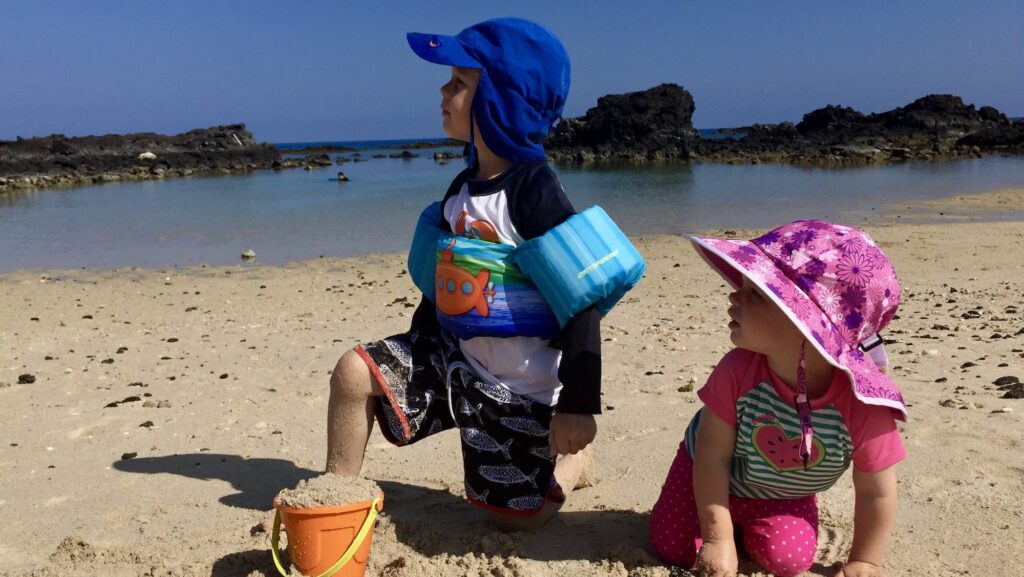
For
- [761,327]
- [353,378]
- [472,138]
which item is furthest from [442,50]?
[761,327]

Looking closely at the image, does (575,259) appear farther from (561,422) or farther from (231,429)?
(231,429)

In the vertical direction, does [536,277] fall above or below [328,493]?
above

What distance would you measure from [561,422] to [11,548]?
6.36 feet

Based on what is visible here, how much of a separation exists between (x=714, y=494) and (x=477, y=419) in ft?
2.82

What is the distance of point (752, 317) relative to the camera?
6.98ft

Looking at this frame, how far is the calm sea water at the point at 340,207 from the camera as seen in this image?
1313cm

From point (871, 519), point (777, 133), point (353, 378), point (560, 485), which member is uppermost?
point (777, 133)

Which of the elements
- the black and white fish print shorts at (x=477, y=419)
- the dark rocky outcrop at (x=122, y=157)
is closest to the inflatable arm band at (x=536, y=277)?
the black and white fish print shorts at (x=477, y=419)

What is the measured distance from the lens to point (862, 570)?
7.21 ft

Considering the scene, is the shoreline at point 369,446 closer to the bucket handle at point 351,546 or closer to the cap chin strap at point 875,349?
the bucket handle at point 351,546

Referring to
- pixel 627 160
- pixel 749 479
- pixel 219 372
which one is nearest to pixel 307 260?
pixel 219 372

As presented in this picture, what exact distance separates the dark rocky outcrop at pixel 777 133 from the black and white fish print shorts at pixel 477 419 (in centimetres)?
3696

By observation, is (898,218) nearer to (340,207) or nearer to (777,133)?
(340,207)

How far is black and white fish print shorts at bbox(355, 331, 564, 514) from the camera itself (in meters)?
2.73
